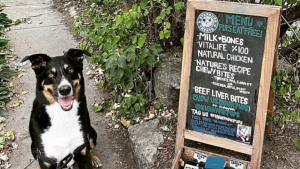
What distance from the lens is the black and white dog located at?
9.81 ft

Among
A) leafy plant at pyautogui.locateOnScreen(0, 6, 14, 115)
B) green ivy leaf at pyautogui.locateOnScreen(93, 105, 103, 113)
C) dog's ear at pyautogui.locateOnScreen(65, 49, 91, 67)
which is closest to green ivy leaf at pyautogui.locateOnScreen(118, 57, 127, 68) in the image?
dog's ear at pyautogui.locateOnScreen(65, 49, 91, 67)

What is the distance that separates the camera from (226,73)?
10.1ft

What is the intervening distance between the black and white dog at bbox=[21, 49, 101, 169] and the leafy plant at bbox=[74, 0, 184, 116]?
722mm

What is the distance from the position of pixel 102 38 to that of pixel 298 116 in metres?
2.32

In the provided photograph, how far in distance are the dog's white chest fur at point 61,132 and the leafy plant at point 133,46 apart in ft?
3.06

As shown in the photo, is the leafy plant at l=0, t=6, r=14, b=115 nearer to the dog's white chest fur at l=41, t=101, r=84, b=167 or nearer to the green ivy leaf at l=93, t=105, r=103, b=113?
the green ivy leaf at l=93, t=105, r=103, b=113

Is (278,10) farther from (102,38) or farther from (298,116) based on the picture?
(102,38)

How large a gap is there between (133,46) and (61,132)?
1.30 meters

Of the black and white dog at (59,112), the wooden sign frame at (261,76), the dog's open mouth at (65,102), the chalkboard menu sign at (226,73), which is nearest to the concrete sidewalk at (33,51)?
the black and white dog at (59,112)

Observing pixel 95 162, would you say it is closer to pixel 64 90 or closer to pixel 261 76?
pixel 64 90

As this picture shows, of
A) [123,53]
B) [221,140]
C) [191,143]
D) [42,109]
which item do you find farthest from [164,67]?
[42,109]

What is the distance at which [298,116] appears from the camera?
9.90 feet

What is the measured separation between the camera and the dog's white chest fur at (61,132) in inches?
121

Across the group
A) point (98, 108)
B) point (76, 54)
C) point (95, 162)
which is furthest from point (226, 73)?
point (98, 108)
